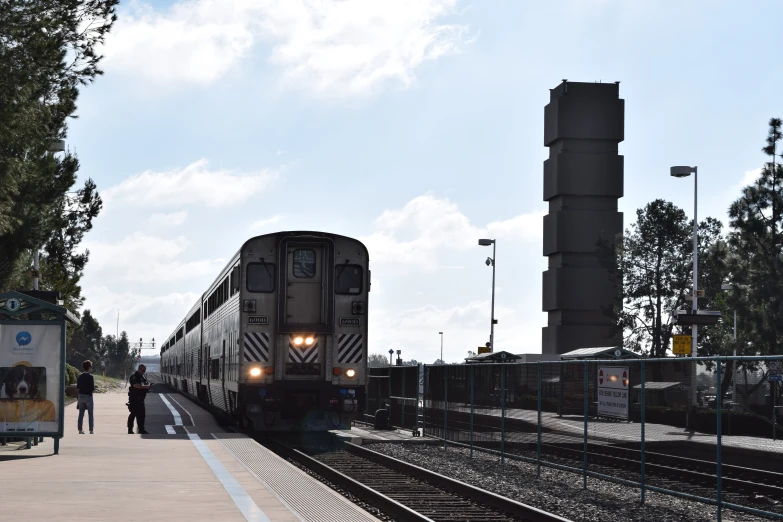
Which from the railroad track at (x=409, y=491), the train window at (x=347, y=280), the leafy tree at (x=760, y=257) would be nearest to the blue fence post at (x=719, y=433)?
the railroad track at (x=409, y=491)

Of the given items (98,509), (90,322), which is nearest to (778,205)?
(98,509)

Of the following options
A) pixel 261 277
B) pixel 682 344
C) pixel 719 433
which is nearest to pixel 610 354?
pixel 682 344

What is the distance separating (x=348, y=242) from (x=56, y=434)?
904cm

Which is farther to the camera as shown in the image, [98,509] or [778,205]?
[778,205]

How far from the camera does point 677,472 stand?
48.4 ft

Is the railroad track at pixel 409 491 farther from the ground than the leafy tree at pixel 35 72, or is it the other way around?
the leafy tree at pixel 35 72

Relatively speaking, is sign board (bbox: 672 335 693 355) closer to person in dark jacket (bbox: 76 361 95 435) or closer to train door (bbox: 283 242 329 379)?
train door (bbox: 283 242 329 379)

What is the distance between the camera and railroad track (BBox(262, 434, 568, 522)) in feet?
44.4

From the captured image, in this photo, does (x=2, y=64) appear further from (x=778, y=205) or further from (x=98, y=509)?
(x=778, y=205)

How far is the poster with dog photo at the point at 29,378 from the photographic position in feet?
60.0

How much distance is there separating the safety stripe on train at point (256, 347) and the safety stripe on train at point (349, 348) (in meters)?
1.61

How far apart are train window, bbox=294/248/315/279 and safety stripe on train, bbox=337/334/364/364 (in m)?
1.60

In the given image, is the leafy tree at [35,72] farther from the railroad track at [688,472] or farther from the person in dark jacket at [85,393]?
the railroad track at [688,472]

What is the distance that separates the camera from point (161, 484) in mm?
14461
